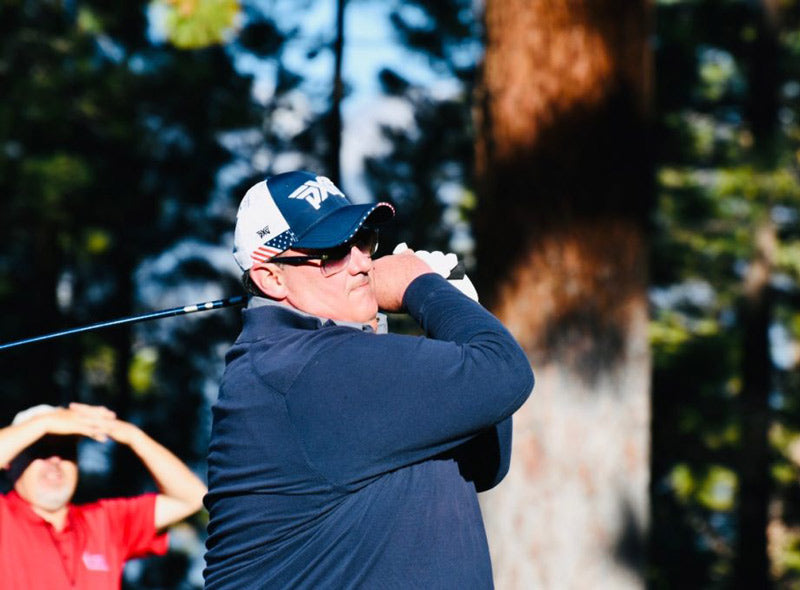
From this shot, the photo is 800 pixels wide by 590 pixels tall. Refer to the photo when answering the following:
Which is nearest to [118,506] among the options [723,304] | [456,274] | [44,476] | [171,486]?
[171,486]

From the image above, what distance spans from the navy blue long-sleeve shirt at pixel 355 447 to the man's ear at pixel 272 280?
53 millimetres

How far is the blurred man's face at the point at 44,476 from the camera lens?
12.8 ft

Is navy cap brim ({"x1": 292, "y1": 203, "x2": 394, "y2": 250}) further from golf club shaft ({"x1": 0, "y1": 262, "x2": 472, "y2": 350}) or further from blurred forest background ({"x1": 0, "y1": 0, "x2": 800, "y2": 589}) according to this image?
blurred forest background ({"x1": 0, "y1": 0, "x2": 800, "y2": 589})

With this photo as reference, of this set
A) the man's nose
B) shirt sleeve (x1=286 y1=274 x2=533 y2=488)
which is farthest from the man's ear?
shirt sleeve (x1=286 y1=274 x2=533 y2=488)

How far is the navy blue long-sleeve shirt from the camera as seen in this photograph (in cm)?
195

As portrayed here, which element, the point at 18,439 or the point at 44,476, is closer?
the point at 18,439

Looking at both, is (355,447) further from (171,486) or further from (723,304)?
(723,304)

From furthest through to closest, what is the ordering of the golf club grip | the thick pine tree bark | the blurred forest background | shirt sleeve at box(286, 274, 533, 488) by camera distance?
1. the blurred forest background
2. the thick pine tree bark
3. the golf club grip
4. shirt sleeve at box(286, 274, 533, 488)

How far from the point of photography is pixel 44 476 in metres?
3.93

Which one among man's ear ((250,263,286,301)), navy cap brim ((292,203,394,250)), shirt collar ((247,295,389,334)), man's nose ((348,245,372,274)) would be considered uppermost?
navy cap brim ((292,203,394,250))

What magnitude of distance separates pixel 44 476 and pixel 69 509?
190 mm

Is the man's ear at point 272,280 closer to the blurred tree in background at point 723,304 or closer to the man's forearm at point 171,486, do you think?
the man's forearm at point 171,486

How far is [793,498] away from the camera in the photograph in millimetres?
17125

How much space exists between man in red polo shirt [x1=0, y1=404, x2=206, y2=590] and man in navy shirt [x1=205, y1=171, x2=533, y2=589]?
67.8 inches
